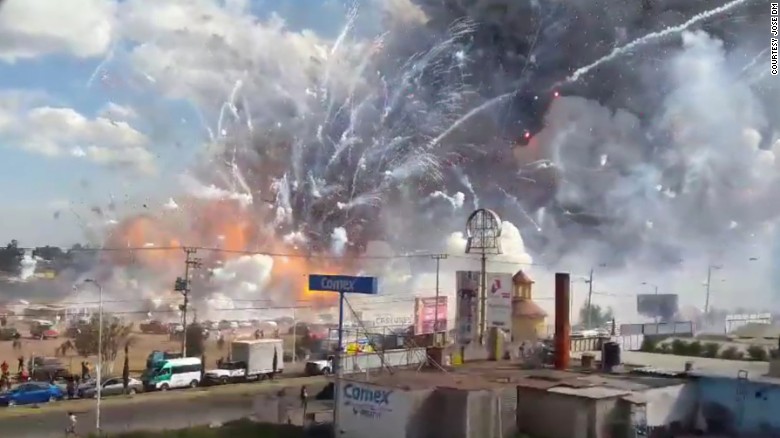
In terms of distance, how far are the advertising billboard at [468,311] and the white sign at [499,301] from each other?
57.2 inches

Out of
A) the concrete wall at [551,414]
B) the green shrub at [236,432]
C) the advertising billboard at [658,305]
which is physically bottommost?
the green shrub at [236,432]

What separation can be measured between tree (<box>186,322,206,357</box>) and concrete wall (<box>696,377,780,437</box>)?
4141cm

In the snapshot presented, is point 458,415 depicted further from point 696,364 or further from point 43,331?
point 43,331

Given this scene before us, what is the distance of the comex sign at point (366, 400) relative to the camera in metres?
24.6

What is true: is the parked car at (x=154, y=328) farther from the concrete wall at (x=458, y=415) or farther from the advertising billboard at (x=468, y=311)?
the concrete wall at (x=458, y=415)

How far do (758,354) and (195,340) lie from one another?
4112 cm

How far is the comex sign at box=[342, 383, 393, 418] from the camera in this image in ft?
80.8

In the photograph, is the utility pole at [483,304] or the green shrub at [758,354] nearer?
the green shrub at [758,354]

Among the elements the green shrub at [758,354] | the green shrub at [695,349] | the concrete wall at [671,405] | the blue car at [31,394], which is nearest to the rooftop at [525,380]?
the concrete wall at [671,405]

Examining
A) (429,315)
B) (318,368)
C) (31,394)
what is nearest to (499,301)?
(318,368)

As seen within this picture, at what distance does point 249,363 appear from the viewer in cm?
4888

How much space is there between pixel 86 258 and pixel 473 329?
43408 millimetres

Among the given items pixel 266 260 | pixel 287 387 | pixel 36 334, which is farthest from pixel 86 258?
pixel 287 387

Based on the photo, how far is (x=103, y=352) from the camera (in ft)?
197
